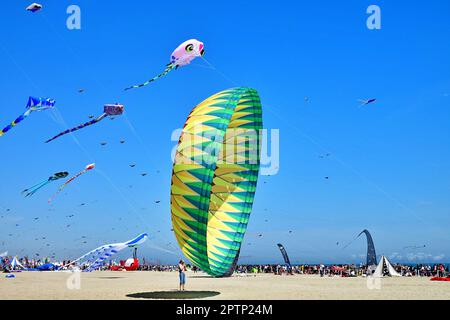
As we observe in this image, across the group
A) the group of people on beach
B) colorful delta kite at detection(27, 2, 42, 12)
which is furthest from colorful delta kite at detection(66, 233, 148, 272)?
colorful delta kite at detection(27, 2, 42, 12)

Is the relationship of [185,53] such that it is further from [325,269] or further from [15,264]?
[15,264]

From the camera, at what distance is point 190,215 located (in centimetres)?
2388

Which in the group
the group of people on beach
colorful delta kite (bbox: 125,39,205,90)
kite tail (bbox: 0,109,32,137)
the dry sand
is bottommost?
the dry sand

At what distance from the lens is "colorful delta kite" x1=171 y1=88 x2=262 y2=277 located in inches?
929

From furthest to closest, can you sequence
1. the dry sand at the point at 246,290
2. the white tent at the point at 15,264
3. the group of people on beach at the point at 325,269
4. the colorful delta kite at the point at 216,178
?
the white tent at the point at 15,264, the group of people on beach at the point at 325,269, the dry sand at the point at 246,290, the colorful delta kite at the point at 216,178

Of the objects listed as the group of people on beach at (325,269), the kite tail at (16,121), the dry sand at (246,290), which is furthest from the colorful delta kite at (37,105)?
the group of people on beach at (325,269)

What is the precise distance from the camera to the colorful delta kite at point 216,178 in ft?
77.4

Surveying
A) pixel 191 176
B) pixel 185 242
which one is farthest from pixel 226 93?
pixel 185 242

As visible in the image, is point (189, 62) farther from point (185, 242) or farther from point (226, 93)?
point (185, 242)

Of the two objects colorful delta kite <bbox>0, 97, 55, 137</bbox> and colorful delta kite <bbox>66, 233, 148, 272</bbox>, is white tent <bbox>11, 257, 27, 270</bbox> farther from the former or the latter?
colorful delta kite <bbox>0, 97, 55, 137</bbox>

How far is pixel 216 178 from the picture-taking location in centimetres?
3216

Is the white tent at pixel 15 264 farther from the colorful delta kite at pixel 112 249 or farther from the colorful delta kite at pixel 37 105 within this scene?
the colorful delta kite at pixel 37 105

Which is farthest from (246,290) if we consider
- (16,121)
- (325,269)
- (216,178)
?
(325,269)
